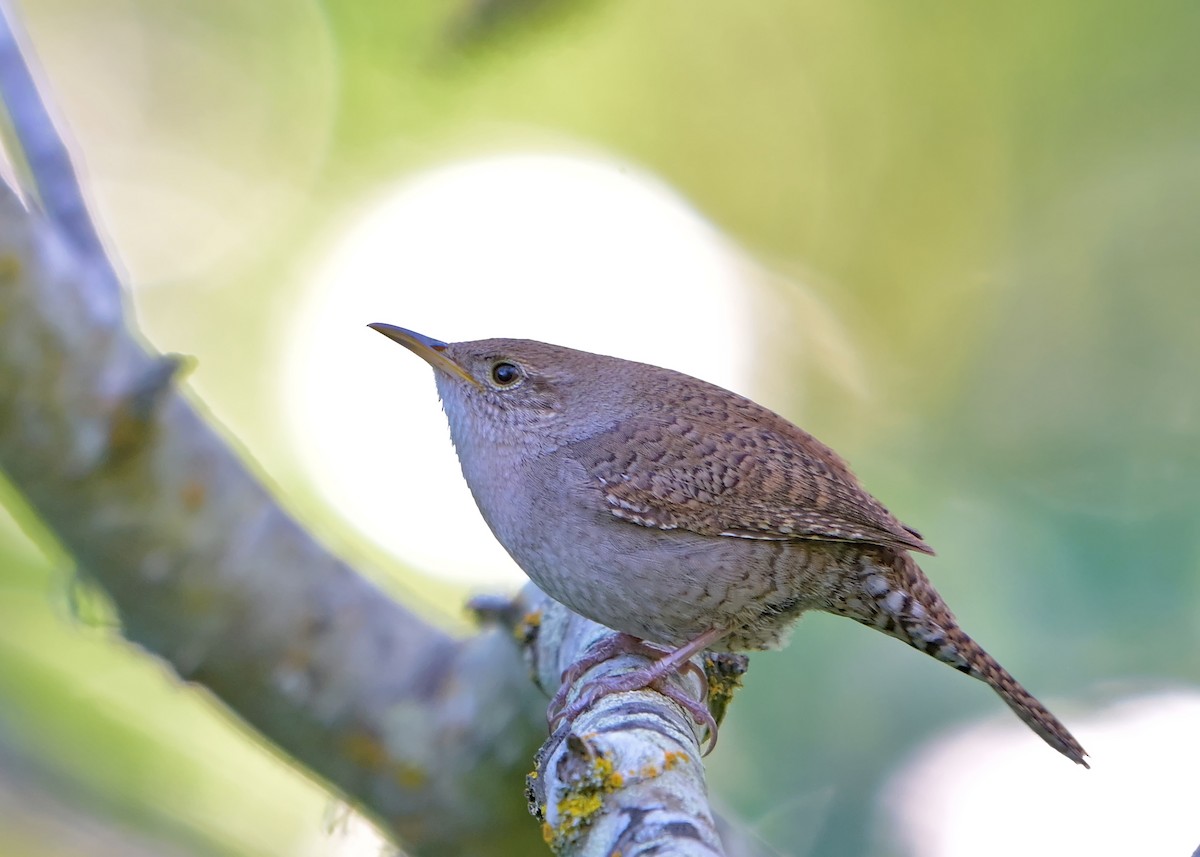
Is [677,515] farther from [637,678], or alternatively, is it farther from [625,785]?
[625,785]

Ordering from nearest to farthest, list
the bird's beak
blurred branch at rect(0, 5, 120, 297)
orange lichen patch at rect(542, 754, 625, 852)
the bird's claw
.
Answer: orange lichen patch at rect(542, 754, 625, 852), the bird's claw, blurred branch at rect(0, 5, 120, 297), the bird's beak

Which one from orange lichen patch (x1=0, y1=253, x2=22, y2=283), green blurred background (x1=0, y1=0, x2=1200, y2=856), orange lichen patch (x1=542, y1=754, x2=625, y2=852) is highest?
green blurred background (x1=0, y1=0, x2=1200, y2=856)

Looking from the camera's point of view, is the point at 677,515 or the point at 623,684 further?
the point at 677,515

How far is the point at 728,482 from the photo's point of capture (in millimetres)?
3021

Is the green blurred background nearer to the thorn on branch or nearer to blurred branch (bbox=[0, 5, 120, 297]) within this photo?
the thorn on branch

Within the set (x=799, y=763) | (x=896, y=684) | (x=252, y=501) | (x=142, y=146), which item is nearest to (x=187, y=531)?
(x=252, y=501)

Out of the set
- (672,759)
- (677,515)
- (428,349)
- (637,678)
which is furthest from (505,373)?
(672,759)

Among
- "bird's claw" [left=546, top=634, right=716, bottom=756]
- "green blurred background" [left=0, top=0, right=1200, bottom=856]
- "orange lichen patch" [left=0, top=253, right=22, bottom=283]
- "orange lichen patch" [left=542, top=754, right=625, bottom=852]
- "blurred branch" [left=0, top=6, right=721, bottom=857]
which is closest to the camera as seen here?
"orange lichen patch" [left=542, top=754, right=625, bottom=852]

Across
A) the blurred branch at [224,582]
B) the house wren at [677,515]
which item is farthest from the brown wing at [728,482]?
the blurred branch at [224,582]

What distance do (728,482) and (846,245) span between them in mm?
3924

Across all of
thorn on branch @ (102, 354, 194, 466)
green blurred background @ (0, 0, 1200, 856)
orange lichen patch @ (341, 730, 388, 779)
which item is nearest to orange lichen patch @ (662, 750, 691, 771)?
orange lichen patch @ (341, 730, 388, 779)

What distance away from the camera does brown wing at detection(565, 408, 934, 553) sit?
2.93 metres

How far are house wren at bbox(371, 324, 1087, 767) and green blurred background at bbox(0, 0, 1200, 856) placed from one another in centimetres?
145

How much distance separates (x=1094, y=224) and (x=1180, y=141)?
1.94 ft
